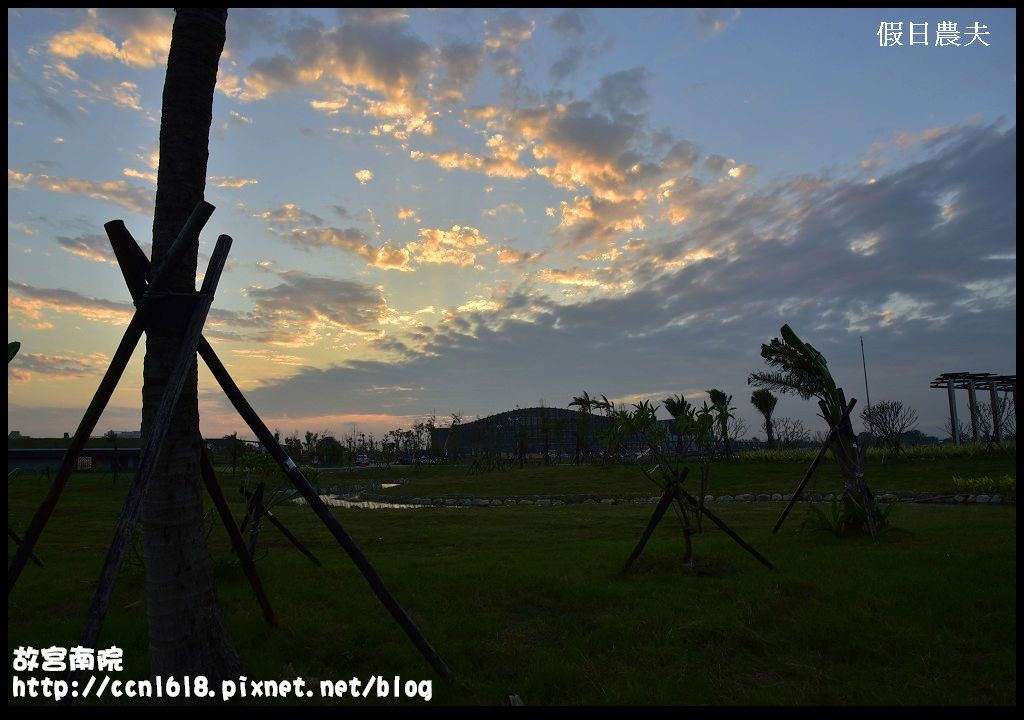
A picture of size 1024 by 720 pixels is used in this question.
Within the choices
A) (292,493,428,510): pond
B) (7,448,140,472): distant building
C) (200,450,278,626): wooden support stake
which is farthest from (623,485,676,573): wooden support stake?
(7,448,140,472): distant building

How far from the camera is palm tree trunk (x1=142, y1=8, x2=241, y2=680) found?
16.7 feet

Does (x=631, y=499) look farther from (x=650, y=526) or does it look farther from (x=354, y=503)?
(x=650, y=526)

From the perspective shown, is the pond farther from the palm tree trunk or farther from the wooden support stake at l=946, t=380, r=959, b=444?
the wooden support stake at l=946, t=380, r=959, b=444

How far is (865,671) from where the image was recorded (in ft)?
19.1

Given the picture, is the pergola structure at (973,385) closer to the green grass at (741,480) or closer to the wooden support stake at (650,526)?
the green grass at (741,480)

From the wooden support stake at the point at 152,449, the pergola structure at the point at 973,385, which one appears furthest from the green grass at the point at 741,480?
the wooden support stake at the point at 152,449

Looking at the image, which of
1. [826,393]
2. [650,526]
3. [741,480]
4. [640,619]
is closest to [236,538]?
[640,619]

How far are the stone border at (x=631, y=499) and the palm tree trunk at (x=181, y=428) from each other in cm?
1438

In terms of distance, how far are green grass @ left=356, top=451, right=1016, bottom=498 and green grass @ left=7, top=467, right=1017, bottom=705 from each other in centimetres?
1364

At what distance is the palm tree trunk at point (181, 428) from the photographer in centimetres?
510

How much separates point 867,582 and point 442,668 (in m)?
6.11

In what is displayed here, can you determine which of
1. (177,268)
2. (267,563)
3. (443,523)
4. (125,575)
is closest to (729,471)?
(443,523)

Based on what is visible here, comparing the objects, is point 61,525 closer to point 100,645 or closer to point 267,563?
point 267,563

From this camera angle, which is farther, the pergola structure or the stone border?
the pergola structure
